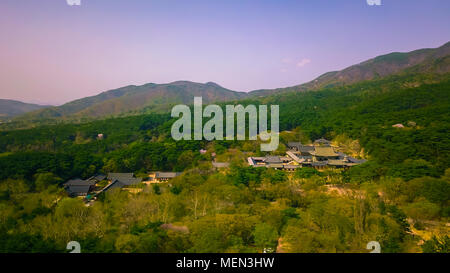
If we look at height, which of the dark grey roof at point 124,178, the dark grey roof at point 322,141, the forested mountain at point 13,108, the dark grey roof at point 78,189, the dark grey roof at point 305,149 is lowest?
the dark grey roof at point 78,189

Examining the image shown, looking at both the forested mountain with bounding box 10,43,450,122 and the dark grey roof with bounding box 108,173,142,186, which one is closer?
the dark grey roof with bounding box 108,173,142,186

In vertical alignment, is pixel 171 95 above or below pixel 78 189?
above

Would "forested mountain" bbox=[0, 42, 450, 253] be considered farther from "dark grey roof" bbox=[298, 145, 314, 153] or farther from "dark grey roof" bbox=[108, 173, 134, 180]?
"dark grey roof" bbox=[298, 145, 314, 153]

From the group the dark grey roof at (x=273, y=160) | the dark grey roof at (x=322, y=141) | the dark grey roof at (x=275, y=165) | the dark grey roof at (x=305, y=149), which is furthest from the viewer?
the dark grey roof at (x=322, y=141)

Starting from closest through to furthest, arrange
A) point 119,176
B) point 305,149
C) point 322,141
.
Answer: point 119,176 → point 305,149 → point 322,141

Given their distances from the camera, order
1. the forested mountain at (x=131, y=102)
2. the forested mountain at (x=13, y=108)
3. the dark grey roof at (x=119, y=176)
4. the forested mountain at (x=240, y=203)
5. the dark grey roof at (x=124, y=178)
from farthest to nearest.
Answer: the forested mountain at (x=13, y=108), the forested mountain at (x=131, y=102), the dark grey roof at (x=119, y=176), the dark grey roof at (x=124, y=178), the forested mountain at (x=240, y=203)

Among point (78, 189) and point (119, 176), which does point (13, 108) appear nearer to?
point (119, 176)

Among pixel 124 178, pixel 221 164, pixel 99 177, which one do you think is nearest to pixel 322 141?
pixel 221 164

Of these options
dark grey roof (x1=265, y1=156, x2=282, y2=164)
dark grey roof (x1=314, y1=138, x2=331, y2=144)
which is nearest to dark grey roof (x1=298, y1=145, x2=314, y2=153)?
dark grey roof (x1=265, y1=156, x2=282, y2=164)

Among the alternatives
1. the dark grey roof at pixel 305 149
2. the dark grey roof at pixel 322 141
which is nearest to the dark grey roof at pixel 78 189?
the dark grey roof at pixel 305 149

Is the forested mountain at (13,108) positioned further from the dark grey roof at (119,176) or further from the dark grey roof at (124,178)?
the dark grey roof at (124,178)
